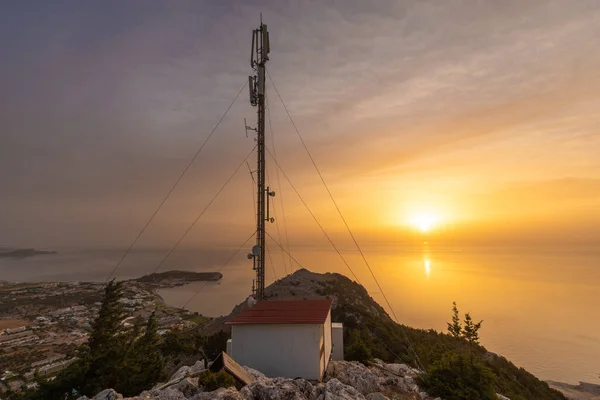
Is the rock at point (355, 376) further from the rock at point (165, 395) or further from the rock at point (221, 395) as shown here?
the rock at point (165, 395)

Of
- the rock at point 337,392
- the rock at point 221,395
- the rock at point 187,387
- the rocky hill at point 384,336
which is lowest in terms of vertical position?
the rocky hill at point 384,336

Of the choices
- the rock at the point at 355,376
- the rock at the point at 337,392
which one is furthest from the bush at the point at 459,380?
the rock at the point at 337,392

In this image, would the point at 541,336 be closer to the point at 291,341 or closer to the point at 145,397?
A: the point at 291,341

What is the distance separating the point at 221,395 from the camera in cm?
996

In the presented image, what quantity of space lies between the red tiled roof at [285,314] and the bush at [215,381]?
3746 mm

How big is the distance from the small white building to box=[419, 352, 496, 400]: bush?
575 cm

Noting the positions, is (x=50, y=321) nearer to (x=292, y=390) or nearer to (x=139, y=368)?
(x=139, y=368)

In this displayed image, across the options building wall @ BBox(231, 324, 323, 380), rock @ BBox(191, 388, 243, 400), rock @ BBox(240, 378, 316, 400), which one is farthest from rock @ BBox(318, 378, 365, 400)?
rock @ BBox(191, 388, 243, 400)

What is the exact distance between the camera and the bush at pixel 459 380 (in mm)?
14445

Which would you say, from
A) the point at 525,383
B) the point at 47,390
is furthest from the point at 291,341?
the point at 525,383

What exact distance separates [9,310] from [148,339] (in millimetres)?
138364

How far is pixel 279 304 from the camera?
61.0 feet

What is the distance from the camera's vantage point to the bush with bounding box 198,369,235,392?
11047 millimetres

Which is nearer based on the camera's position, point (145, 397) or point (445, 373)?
point (145, 397)
